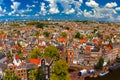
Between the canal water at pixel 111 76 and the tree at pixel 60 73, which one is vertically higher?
the tree at pixel 60 73

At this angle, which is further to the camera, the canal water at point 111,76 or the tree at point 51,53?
the tree at point 51,53

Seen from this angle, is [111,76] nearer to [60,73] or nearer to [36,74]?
[60,73]

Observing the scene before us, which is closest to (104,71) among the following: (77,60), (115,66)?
(115,66)

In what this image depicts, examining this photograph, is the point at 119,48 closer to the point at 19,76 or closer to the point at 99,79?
the point at 99,79

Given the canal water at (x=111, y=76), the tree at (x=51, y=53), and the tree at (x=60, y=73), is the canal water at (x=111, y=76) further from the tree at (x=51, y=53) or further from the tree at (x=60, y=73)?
the tree at (x=60, y=73)

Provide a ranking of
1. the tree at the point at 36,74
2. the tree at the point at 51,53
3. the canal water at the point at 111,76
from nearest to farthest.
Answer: the tree at the point at 36,74 < the canal water at the point at 111,76 < the tree at the point at 51,53

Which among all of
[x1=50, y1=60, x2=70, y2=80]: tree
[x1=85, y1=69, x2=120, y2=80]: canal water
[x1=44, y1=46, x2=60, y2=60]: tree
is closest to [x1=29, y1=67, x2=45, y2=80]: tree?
[x1=50, y1=60, x2=70, y2=80]: tree

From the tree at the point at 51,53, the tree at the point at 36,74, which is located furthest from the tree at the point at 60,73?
the tree at the point at 51,53

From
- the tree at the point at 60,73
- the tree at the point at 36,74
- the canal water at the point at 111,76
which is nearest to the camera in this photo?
the tree at the point at 36,74

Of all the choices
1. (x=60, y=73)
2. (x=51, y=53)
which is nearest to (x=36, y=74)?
(x=60, y=73)

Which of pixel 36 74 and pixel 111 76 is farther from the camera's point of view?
pixel 111 76

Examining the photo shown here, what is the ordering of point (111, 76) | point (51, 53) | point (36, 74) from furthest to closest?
point (51, 53)
point (111, 76)
point (36, 74)
